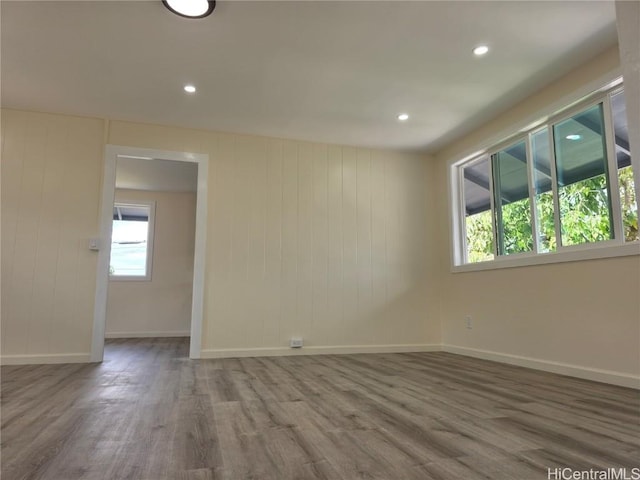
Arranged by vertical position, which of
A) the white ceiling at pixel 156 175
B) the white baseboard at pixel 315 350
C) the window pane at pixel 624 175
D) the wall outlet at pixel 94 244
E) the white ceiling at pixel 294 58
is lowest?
the white baseboard at pixel 315 350

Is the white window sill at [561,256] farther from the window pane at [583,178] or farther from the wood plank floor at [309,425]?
the wood plank floor at [309,425]

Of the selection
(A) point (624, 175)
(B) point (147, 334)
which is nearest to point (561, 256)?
(A) point (624, 175)

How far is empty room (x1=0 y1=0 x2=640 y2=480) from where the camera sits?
5.42 feet

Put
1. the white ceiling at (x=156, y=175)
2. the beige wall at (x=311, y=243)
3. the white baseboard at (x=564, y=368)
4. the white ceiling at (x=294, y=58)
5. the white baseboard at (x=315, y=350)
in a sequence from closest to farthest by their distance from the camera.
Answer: the white ceiling at (x=294, y=58)
the white baseboard at (x=564, y=368)
the white baseboard at (x=315, y=350)
the beige wall at (x=311, y=243)
the white ceiling at (x=156, y=175)

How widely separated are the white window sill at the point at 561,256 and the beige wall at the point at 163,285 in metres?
4.52

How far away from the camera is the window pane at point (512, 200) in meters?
3.63

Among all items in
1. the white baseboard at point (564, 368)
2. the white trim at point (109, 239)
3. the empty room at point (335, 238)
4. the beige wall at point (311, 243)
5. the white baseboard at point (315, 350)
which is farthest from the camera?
the beige wall at point (311, 243)

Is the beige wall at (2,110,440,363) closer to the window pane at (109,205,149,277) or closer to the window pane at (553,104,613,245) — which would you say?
the window pane at (553,104,613,245)

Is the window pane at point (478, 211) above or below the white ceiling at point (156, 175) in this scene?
below

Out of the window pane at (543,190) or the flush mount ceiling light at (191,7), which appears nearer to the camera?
the flush mount ceiling light at (191,7)

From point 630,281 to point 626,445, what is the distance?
145 centimetres

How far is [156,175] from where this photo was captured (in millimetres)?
5695

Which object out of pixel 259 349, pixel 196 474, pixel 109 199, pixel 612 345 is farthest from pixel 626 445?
pixel 109 199

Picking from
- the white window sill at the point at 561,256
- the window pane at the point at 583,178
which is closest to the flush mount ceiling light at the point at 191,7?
the window pane at the point at 583,178
